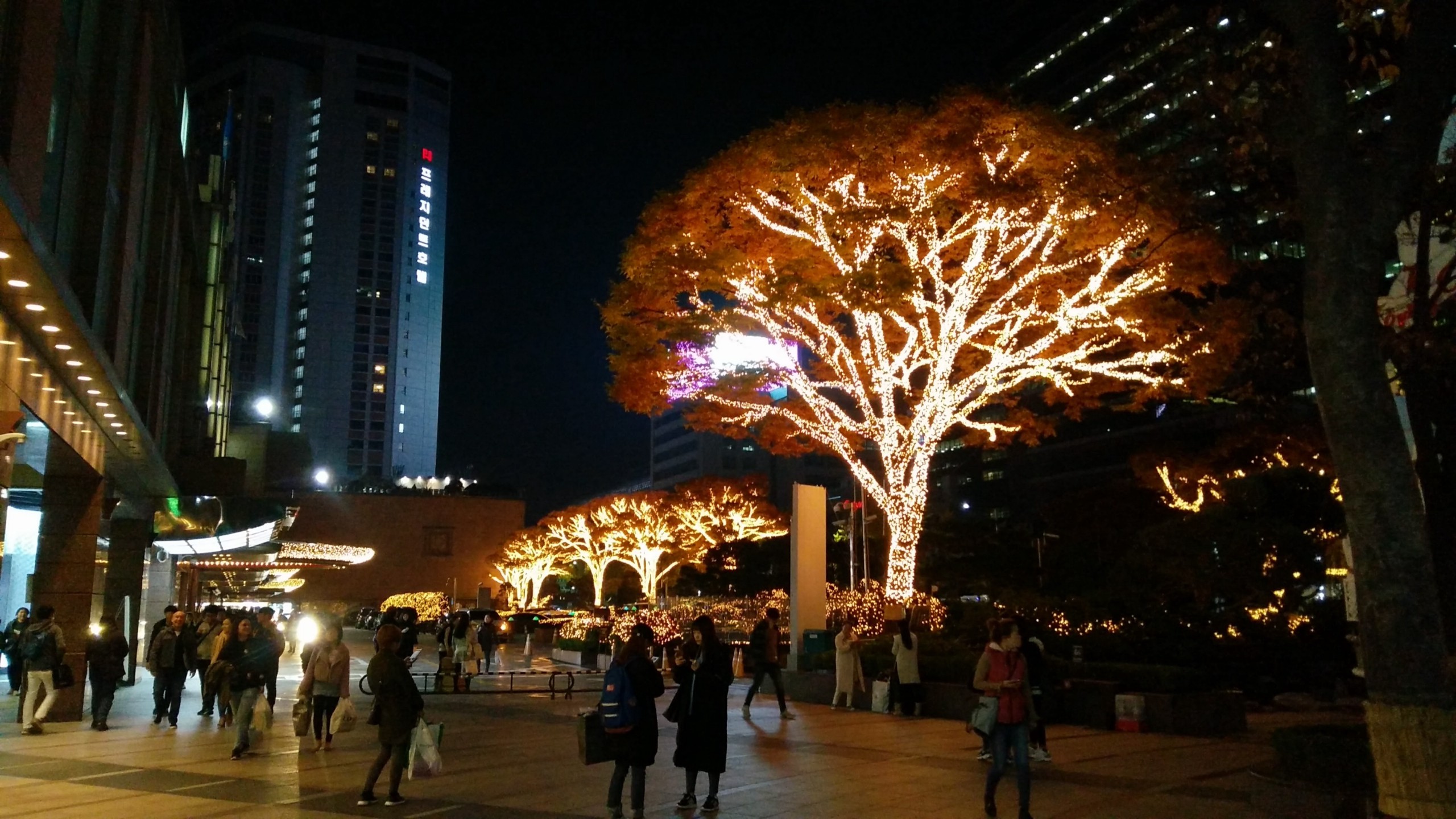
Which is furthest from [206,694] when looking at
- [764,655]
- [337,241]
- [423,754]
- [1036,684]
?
[337,241]

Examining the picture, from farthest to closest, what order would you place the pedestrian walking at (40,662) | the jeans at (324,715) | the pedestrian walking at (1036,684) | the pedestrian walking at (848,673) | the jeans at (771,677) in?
the pedestrian walking at (848,673)
the jeans at (771,677)
the pedestrian walking at (40,662)
the jeans at (324,715)
the pedestrian walking at (1036,684)

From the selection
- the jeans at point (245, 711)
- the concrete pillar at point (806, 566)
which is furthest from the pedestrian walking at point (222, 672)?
the concrete pillar at point (806, 566)

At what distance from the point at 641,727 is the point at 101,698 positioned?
33.6 ft

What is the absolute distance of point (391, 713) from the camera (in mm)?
9219

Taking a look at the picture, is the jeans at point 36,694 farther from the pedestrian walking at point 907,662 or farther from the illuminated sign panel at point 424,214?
the illuminated sign panel at point 424,214

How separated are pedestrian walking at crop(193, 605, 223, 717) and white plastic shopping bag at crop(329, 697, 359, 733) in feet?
12.5

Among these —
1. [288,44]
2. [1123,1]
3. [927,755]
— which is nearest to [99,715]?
[927,755]

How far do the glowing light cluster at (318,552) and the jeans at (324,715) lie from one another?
26.5 meters

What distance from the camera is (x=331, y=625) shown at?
40.7 feet

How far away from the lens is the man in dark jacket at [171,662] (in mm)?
15266

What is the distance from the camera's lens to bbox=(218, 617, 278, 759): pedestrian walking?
1231 centimetres

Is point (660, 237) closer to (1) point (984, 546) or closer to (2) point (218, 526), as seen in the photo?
(2) point (218, 526)

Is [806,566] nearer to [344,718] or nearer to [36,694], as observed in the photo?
[344,718]

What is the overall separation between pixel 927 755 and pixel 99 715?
10.9 metres
